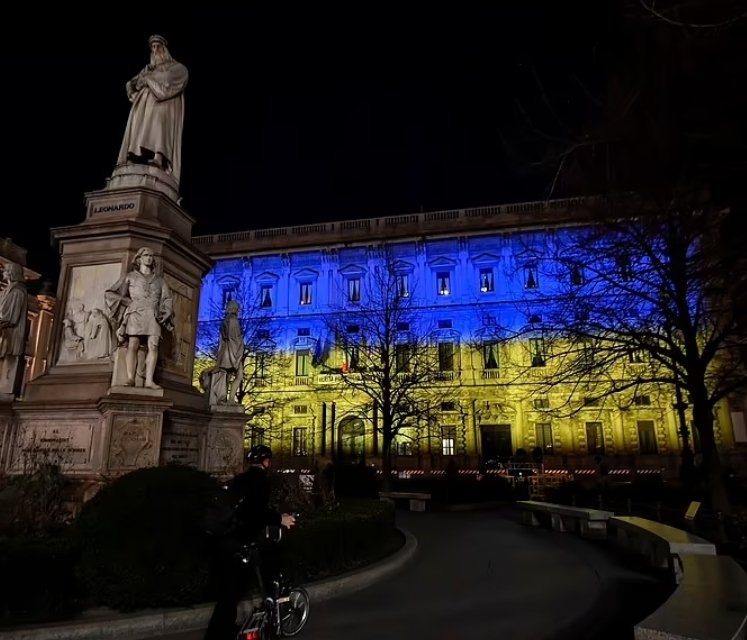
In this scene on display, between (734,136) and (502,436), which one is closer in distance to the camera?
(734,136)

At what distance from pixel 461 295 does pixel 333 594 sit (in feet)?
127

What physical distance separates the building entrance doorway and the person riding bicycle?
3884cm

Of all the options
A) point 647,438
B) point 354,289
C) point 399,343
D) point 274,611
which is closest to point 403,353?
point 399,343

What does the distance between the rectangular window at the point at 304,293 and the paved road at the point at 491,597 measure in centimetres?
3621

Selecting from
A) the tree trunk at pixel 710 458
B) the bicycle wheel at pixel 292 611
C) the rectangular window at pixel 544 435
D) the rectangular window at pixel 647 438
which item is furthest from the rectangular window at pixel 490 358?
the bicycle wheel at pixel 292 611

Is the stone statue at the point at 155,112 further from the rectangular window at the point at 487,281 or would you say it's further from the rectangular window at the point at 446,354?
the rectangular window at the point at 487,281

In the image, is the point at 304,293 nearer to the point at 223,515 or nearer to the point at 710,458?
the point at 710,458

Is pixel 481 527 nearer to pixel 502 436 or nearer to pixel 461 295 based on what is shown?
pixel 502 436

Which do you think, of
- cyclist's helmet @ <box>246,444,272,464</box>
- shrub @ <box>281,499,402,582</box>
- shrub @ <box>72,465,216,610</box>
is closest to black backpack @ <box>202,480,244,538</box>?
cyclist's helmet @ <box>246,444,272,464</box>

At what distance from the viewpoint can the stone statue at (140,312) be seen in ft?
29.5

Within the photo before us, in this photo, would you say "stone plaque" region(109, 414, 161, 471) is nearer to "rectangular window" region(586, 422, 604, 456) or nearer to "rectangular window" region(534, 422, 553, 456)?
"rectangular window" region(534, 422, 553, 456)

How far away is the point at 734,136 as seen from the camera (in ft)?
17.6

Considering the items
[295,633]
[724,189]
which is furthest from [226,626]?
[724,189]

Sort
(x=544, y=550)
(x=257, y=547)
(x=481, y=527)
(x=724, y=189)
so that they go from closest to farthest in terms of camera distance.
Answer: (x=257, y=547) → (x=724, y=189) → (x=544, y=550) → (x=481, y=527)
